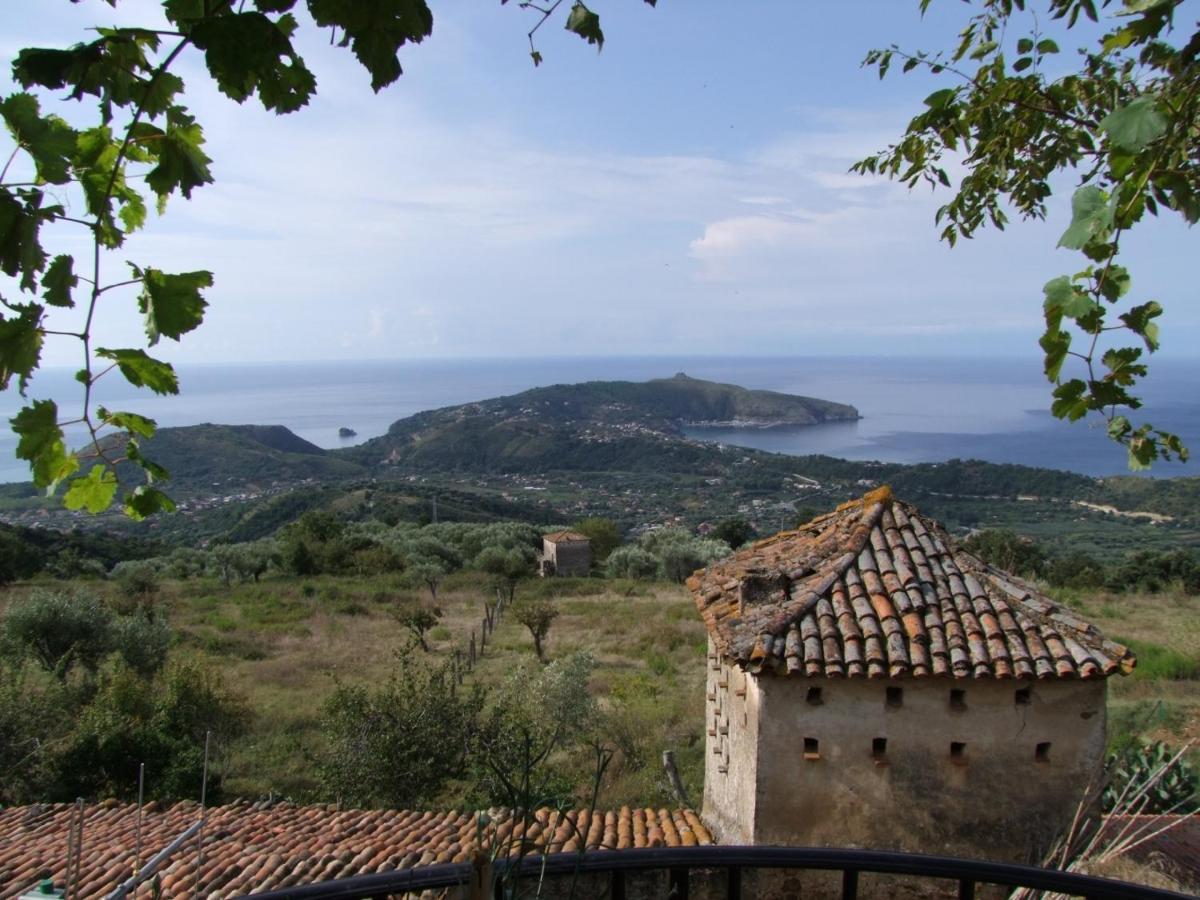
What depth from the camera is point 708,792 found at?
27.2ft

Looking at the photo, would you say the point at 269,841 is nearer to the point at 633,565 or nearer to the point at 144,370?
the point at 144,370

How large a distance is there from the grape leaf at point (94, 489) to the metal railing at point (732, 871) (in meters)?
1.03

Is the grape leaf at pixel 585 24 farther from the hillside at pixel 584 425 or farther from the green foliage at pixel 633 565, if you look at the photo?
the hillside at pixel 584 425

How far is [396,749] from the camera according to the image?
11938 mm

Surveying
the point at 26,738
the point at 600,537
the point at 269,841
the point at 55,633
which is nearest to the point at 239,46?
the point at 269,841

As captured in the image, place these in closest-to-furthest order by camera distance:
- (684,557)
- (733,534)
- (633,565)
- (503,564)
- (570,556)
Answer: (684,557)
(503,564)
(633,565)
(570,556)
(733,534)

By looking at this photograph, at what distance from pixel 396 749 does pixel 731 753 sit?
21.1 feet

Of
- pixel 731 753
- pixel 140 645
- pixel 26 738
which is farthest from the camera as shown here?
pixel 140 645

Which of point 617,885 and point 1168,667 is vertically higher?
point 617,885

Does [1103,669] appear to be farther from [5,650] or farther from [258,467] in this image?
[258,467]

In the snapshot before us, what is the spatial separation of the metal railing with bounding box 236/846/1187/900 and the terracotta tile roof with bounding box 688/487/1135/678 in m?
4.34

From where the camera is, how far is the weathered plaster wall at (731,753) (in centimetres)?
675

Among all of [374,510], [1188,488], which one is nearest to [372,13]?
[374,510]

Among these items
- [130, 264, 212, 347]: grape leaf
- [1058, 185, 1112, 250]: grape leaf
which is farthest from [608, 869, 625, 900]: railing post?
[1058, 185, 1112, 250]: grape leaf
